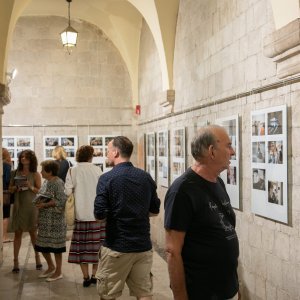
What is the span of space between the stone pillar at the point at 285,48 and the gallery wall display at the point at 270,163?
0.98 feet

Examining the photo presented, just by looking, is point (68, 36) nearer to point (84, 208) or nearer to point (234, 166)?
point (84, 208)

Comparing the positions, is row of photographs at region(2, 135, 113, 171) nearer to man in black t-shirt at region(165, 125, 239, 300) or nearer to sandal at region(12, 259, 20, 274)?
sandal at region(12, 259, 20, 274)

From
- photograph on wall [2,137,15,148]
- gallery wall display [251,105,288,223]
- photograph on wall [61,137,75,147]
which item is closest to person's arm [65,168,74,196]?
gallery wall display [251,105,288,223]

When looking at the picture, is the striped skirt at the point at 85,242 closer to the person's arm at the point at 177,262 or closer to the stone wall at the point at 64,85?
the person's arm at the point at 177,262

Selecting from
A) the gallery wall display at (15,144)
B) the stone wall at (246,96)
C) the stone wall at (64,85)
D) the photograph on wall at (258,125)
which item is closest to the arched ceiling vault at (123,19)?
the stone wall at (64,85)

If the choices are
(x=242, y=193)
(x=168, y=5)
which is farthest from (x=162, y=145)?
(x=242, y=193)

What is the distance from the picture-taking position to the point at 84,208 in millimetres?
5176

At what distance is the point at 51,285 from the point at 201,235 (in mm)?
3670

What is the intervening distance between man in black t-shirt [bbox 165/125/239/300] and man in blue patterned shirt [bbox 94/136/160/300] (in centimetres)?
118

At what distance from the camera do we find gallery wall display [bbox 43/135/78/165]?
10055mm

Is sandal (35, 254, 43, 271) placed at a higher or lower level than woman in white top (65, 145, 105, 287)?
lower

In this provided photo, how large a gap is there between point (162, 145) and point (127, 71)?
121 inches

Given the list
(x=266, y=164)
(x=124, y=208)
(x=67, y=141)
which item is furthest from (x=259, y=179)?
(x=67, y=141)

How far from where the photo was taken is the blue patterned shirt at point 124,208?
11.5 ft
